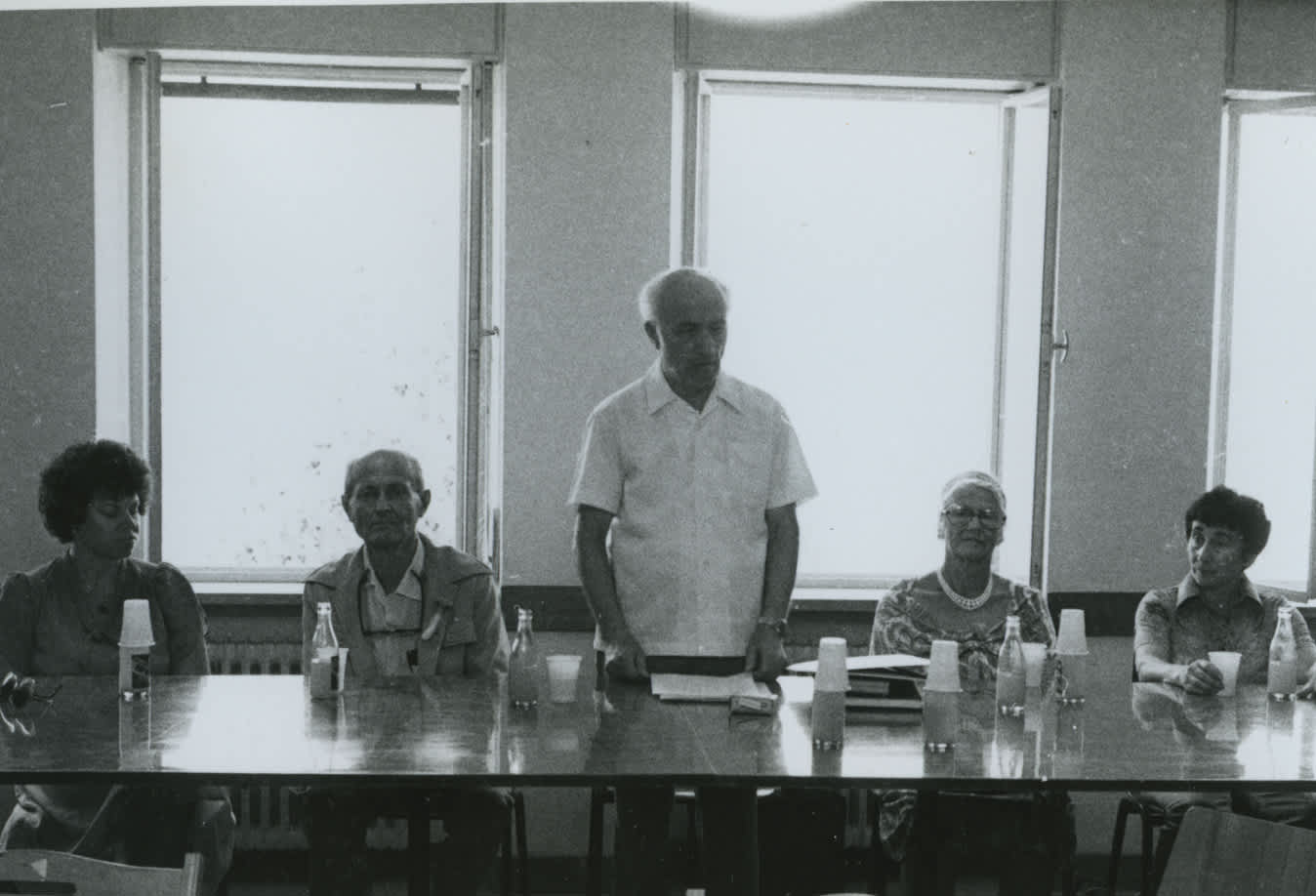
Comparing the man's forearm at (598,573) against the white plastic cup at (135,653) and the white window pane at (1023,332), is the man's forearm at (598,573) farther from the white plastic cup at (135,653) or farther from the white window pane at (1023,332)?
the white window pane at (1023,332)

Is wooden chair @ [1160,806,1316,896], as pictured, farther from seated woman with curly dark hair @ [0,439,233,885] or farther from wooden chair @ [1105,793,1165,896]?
seated woman with curly dark hair @ [0,439,233,885]

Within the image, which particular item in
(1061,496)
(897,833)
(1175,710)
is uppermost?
(1061,496)

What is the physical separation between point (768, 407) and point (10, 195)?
7.64ft

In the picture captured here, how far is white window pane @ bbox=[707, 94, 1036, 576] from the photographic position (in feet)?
16.0

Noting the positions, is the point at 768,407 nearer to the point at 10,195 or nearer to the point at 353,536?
the point at 353,536

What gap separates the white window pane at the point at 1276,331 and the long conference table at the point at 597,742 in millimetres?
1641

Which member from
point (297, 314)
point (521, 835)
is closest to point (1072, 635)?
point (521, 835)

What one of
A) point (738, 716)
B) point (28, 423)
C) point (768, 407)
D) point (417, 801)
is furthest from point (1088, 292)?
point (28, 423)

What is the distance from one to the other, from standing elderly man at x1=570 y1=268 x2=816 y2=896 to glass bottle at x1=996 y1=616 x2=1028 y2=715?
55cm

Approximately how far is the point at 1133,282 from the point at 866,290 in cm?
81

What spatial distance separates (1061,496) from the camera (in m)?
4.74

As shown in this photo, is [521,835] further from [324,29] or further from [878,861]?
[324,29]

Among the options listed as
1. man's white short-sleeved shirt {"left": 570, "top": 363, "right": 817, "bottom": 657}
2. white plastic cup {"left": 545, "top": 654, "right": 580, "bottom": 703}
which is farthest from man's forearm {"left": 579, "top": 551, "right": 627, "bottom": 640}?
white plastic cup {"left": 545, "top": 654, "right": 580, "bottom": 703}

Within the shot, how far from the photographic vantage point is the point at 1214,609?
3.92 m
